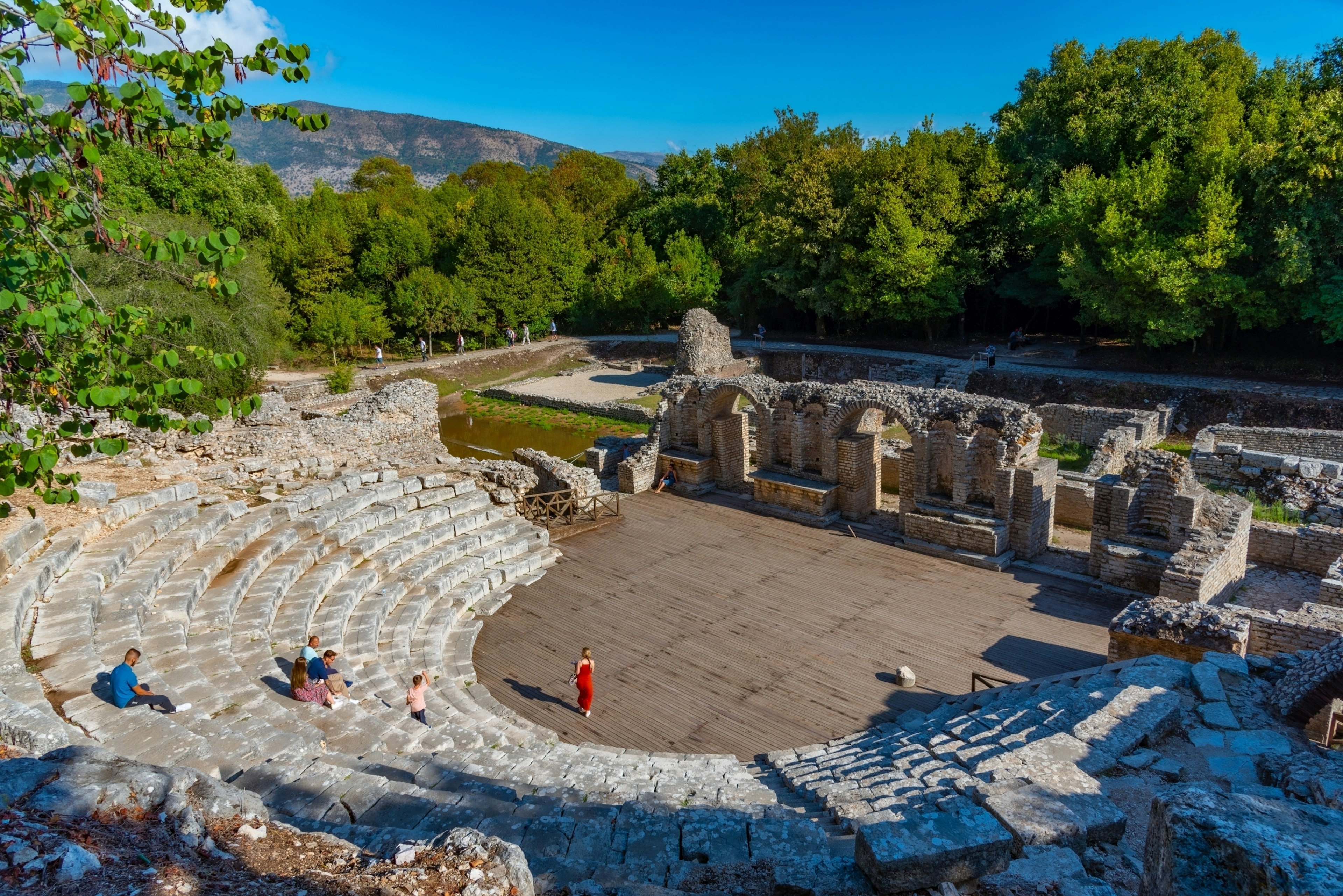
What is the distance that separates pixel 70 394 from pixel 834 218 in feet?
96.1

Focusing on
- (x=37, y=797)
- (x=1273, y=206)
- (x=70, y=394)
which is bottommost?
(x=37, y=797)

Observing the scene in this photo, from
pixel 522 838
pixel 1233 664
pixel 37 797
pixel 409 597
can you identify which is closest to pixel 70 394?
pixel 37 797

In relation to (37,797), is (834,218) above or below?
above

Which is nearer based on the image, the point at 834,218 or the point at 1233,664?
the point at 1233,664

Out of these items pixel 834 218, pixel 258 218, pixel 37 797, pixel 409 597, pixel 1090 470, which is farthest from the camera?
pixel 258 218

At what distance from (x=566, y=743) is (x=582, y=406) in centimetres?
→ 2173

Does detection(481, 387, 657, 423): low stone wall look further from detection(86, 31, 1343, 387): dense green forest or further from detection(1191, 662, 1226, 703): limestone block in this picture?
detection(1191, 662, 1226, 703): limestone block

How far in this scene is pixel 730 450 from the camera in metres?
18.0

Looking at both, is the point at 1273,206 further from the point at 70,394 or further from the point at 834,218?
the point at 70,394

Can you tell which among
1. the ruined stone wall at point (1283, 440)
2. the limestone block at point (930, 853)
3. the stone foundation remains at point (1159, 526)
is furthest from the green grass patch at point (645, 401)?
the limestone block at point (930, 853)

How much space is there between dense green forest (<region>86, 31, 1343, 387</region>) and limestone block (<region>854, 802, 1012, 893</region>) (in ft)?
72.4

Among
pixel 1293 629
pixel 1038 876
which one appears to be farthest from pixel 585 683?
pixel 1293 629

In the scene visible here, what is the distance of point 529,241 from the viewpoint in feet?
135

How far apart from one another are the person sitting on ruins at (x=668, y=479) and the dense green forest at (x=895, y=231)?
13799 millimetres
